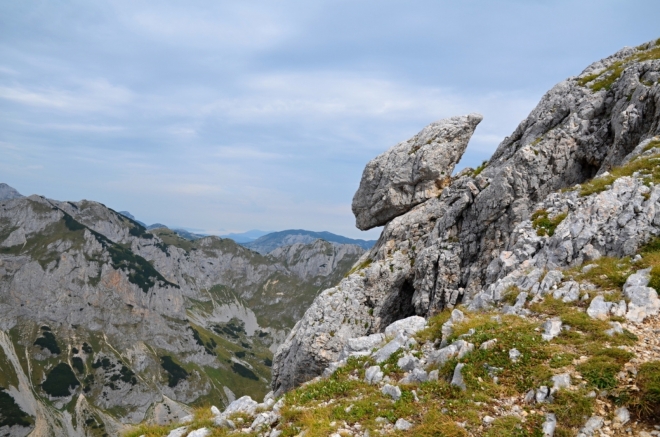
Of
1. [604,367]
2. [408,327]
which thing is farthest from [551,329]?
[408,327]

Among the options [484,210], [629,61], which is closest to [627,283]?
[484,210]

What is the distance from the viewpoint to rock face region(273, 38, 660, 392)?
61.9 feet

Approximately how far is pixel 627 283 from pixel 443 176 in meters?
32.8

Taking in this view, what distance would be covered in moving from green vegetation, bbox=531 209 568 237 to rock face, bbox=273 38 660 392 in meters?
0.13

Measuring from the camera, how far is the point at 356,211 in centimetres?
5494

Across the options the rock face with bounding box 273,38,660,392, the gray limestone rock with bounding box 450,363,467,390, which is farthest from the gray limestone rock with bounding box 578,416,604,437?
the rock face with bounding box 273,38,660,392

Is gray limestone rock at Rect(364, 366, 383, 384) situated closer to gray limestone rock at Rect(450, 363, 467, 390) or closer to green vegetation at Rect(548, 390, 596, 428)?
gray limestone rock at Rect(450, 363, 467, 390)

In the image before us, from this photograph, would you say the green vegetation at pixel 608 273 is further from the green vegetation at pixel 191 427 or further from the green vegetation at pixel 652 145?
the green vegetation at pixel 191 427

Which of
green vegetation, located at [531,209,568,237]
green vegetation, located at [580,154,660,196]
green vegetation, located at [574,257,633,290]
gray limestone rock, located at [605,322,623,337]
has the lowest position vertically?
gray limestone rock, located at [605,322,623,337]

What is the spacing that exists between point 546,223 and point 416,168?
83.6 ft

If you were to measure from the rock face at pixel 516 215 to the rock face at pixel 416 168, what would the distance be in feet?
0.69

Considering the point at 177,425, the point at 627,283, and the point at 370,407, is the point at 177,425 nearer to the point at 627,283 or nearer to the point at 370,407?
the point at 370,407

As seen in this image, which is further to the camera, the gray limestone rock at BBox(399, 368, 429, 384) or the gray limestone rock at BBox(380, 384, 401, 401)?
the gray limestone rock at BBox(399, 368, 429, 384)

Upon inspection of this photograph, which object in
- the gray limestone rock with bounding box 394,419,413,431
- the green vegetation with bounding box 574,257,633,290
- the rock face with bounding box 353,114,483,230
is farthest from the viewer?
the rock face with bounding box 353,114,483,230
